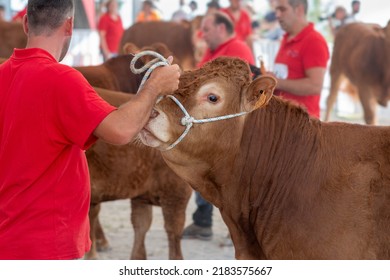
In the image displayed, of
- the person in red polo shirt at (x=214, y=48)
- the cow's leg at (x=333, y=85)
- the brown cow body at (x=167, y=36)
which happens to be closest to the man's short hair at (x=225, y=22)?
the person in red polo shirt at (x=214, y=48)

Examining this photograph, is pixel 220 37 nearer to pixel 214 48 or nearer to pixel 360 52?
pixel 214 48

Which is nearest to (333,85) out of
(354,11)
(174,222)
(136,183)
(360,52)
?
(360,52)

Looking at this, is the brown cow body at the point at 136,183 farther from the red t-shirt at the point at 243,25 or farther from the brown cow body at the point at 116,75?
the red t-shirt at the point at 243,25

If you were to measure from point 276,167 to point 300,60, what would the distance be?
8.79 ft

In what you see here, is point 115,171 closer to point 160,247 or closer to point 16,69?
point 160,247

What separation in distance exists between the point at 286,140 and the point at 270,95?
0.33 meters

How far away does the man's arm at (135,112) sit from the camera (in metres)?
2.78

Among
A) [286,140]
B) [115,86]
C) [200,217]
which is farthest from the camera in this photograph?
[200,217]

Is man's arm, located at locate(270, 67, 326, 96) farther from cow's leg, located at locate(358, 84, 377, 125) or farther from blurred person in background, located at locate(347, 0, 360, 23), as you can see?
blurred person in background, located at locate(347, 0, 360, 23)

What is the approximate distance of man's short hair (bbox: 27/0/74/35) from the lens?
2.92 meters

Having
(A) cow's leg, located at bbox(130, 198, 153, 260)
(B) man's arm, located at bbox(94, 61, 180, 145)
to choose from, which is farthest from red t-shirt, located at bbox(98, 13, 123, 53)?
(B) man's arm, located at bbox(94, 61, 180, 145)

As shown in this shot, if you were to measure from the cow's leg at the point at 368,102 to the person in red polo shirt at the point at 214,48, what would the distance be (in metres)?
4.45

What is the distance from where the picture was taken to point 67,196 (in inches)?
116
